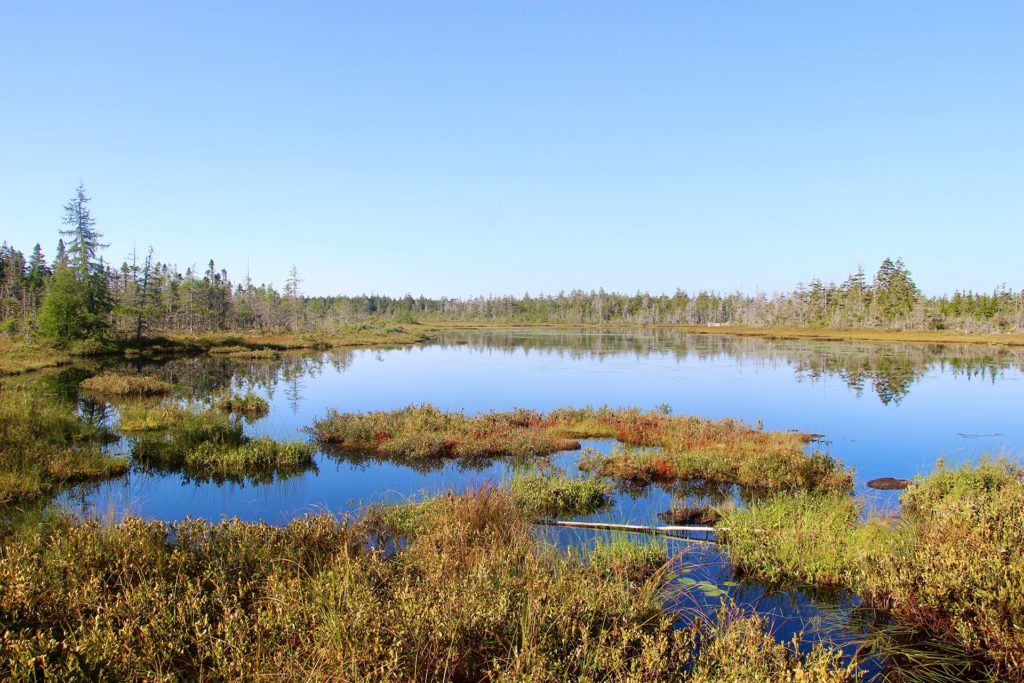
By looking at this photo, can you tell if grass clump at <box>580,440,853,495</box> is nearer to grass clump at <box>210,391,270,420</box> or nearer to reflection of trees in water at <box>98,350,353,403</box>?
grass clump at <box>210,391,270,420</box>

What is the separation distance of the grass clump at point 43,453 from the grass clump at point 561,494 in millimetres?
10327

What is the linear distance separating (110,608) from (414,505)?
21.1ft

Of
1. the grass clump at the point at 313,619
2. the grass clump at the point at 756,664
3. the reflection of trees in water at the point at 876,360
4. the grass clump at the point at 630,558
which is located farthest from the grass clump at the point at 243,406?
the reflection of trees in water at the point at 876,360

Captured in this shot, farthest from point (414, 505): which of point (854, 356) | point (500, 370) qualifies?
point (854, 356)

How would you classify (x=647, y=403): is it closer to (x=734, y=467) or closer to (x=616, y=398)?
(x=616, y=398)

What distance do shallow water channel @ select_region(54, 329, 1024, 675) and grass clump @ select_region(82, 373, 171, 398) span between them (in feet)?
5.75

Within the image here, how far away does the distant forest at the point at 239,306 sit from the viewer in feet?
172

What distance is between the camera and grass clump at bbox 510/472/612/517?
12.3 metres

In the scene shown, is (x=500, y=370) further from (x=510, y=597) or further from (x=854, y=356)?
(x=510, y=597)

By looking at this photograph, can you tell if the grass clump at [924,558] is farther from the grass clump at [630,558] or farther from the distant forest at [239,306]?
the distant forest at [239,306]

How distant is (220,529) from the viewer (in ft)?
24.1

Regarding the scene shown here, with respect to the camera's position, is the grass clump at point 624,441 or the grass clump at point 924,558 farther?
the grass clump at point 624,441

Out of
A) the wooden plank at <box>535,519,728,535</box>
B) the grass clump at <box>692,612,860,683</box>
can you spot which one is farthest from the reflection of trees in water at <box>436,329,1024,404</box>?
the grass clump at <box>692,612,860,683</box>

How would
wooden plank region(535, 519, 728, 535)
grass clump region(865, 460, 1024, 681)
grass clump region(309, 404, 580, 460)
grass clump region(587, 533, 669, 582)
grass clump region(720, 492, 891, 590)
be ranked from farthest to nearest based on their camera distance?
grass clump region(309, 404, 580, 460), wooden plank region(535, 519, 728, 535), grass clump region(720, 492, 891, 590), grass clump region(587, 533, 669, 582), grass clump region(865, 460, 1024, 681)
